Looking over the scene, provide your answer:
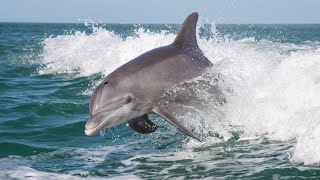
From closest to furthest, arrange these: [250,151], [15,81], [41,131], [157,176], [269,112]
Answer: [157,176] → [250,151] → [269,112] → [41,131] → [15,81]

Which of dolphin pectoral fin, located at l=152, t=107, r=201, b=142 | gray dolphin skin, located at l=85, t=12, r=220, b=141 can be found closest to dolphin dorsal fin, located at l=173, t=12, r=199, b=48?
gray dolphin skin, located at l=85, t=12, r=220, b=141

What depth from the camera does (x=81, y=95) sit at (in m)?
14.5

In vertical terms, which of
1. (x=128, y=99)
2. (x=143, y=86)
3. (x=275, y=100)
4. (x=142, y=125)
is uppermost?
(x=143, y=86)

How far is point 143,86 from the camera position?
7641 mm

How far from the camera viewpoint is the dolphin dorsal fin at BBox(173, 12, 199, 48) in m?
8.59

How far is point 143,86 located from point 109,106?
77 centimetres

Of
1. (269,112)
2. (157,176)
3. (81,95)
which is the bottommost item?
(157,176)

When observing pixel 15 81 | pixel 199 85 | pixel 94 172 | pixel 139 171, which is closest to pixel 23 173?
pixel 94 172

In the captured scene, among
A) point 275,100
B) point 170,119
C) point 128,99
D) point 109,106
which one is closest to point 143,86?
point 128,99

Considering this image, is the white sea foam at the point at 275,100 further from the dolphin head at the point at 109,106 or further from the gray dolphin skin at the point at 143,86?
the dolphin head at the point at 109,106

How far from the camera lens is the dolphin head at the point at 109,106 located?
22.6 feet

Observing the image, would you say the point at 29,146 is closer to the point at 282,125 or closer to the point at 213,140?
the point at 213,140

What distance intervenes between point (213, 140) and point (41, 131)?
3.55 m

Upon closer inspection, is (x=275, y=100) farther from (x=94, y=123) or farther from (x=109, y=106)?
(x=94, y=123)
